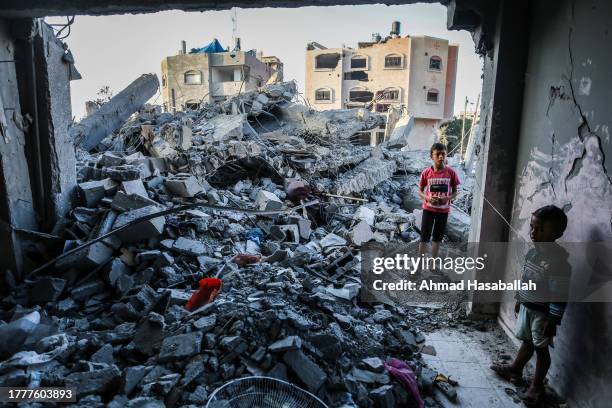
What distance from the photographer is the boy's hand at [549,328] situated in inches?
99.0

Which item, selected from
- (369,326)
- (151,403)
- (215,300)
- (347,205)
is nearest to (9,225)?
(215,300)

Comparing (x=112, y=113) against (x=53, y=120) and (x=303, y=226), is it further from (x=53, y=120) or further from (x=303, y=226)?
(x=303, y=226)

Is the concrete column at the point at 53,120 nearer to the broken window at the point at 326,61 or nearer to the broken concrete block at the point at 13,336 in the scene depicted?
the broken concrete block at the point at 13,336

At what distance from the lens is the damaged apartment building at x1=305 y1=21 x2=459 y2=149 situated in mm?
31656

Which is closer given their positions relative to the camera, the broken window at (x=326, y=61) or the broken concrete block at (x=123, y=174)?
the broken concrete block at (x=123, y=174)

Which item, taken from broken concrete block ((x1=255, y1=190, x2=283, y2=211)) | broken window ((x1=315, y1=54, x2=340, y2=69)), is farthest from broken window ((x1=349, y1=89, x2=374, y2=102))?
broken concrete block ((x1=255, y1=190, x2=283, y2=211))

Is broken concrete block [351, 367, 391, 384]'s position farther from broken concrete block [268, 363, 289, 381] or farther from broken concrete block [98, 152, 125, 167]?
broken concrete block [98, 152, 125, 167]

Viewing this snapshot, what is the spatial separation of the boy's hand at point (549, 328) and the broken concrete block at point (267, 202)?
433cm

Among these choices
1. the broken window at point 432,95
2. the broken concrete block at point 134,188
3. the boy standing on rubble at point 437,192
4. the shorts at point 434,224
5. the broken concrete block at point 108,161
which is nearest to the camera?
the boy standing on rubble at point 437,192

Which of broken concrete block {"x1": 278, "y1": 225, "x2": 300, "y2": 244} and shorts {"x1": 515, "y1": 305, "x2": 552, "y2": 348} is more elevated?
shorts {"x1": 515, "y1": 305, "x2": 552, "y2": 348}

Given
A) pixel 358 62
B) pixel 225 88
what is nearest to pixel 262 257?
pixel 225 88

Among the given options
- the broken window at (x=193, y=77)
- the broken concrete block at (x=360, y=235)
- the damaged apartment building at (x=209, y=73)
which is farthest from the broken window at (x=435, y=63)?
the broken concrete block at (x=360, y=235)

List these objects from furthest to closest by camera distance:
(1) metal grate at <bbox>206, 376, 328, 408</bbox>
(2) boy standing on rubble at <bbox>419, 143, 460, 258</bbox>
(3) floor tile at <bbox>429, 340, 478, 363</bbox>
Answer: (2) boy standing on rubble at <bbox>419, 143, 460, 258</bbox>
(3) floor tile at <bbox>429, 340, 478, 363</bbox>
(1) metal grate at <bbox>206, 376, 328, 408</bbox>

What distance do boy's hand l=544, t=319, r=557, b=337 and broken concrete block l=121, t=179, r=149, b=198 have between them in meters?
4.43
